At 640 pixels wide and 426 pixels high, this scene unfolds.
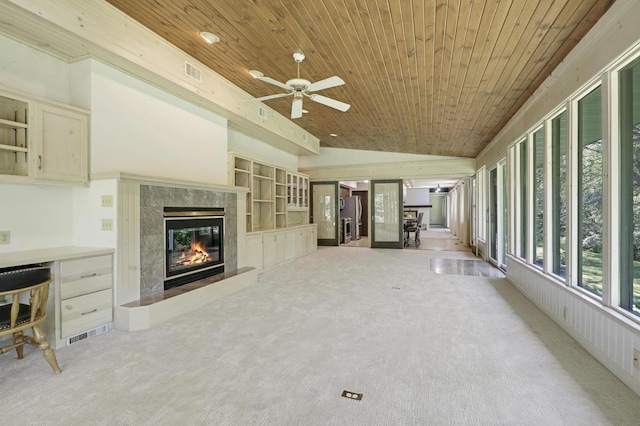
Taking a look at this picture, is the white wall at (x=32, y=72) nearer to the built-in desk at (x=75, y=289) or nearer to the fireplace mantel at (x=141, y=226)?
the fireplace mantel at (x=141, y=226)

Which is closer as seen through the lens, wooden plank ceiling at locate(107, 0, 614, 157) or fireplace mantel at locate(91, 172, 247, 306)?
wooden plank ceiling at locate(107, 0, 614, 157)

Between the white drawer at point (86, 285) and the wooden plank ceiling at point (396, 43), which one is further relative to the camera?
the white drawer at point (86, 285)

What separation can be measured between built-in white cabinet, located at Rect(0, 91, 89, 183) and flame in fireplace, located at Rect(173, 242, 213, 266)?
4.75 ft

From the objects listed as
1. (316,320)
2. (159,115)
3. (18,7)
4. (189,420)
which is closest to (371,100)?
(159,115)

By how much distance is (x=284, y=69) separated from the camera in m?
3.83

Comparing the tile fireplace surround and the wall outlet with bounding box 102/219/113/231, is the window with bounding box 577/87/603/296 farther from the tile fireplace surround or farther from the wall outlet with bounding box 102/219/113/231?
the wall outlet with bounding box 102/219/113/231

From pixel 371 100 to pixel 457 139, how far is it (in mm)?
2808

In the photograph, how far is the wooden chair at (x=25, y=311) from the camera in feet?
6.43

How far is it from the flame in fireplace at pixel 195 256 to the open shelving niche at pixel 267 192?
1452mm

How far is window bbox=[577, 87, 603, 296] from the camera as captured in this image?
8.17 ft

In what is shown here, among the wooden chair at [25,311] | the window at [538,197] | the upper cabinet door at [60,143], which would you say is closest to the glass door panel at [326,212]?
the window at [538,197]

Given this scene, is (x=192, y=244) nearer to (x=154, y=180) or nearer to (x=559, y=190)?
(x=154, y=180)

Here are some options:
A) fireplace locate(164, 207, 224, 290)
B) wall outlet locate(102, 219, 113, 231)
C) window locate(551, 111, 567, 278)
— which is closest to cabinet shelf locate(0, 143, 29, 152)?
wall outlet locate(102, 219, 113, 231)

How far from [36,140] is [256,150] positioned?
4.06m
